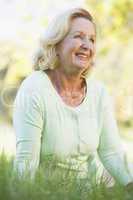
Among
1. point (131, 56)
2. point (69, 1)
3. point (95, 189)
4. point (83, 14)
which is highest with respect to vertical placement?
point (69, 1)

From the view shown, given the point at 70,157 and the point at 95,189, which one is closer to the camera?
the point at 95,189

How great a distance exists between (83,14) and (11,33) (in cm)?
474

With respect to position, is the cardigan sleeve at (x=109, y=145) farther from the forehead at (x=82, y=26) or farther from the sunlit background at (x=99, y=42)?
the sunlit background at (x=99, y=42)

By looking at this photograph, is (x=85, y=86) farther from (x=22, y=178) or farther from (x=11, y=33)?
(x=11, y=33)

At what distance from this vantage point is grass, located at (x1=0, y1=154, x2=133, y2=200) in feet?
7.09

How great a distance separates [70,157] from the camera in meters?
3.46

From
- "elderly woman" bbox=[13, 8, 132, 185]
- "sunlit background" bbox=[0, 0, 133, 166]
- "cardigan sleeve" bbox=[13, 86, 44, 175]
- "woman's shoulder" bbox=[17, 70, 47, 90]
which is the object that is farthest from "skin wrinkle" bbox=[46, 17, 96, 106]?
"sunlit background" bbox=[0, 0, 133, 166]

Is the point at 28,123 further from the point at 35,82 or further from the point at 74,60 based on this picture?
the point at 74,60

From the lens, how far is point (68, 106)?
11.7 ft

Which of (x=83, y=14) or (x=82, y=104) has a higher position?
(x=83, y=14)

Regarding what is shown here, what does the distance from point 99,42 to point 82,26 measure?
17.0 feet

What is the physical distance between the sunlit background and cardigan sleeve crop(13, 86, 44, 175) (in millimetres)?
4227

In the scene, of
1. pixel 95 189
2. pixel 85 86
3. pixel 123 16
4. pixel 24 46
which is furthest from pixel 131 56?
pixel 95 189

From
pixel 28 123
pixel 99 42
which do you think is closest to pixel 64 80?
pixel 28 123
